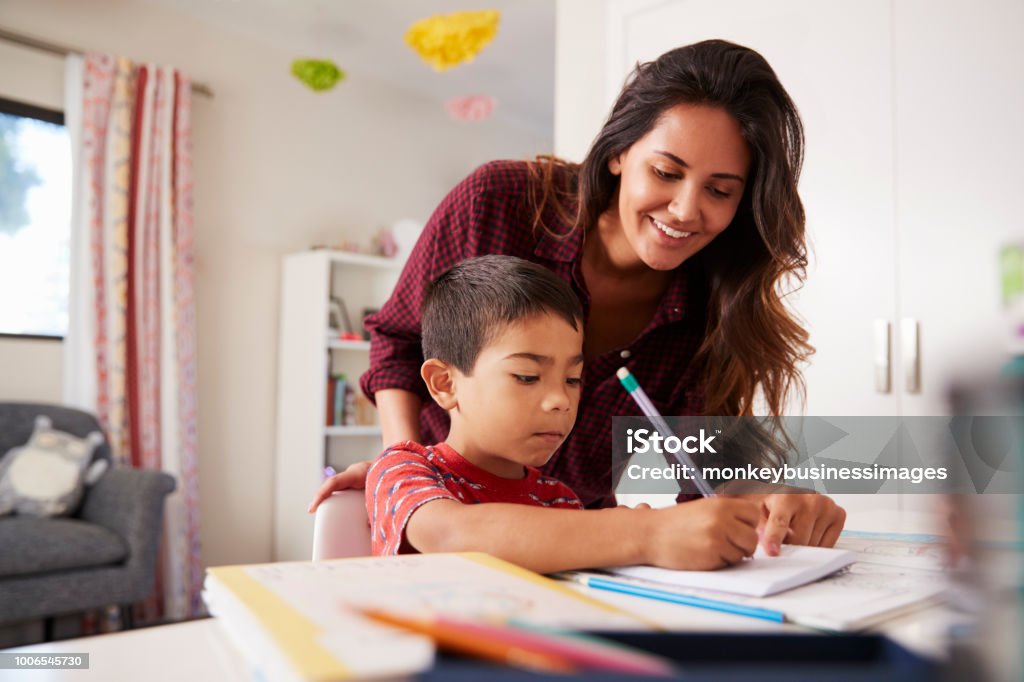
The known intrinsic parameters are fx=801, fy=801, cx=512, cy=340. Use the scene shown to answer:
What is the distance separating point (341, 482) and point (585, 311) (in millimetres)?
533

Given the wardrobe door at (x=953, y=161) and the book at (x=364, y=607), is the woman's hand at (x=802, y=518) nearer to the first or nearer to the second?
the book at (x=364, y=607)

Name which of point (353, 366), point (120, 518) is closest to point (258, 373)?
point (353, 366)

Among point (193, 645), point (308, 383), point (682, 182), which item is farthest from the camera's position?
point (308, 383)

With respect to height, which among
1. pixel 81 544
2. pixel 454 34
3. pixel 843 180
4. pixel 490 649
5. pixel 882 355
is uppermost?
pixel 454 34

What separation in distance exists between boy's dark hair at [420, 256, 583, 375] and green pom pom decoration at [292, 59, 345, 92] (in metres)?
2.73

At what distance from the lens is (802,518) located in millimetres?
785

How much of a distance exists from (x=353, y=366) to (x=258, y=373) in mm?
508

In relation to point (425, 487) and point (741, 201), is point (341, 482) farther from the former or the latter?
point (741, 201)

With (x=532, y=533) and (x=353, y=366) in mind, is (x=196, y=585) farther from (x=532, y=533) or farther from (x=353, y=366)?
(x=532, y=533)

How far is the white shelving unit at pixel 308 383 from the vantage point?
4004 mm

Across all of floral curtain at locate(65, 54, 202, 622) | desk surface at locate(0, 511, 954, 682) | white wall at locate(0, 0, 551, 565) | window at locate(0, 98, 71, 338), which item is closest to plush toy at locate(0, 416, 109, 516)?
floral curtain at locate(65, 54, 202, 622)

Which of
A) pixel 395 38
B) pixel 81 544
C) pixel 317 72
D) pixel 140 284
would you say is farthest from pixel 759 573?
pixel 395 38

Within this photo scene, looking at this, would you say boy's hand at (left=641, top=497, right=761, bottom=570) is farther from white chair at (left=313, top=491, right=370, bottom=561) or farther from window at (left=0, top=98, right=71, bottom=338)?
window at (left=0, top=98, right=71, bottom=338)

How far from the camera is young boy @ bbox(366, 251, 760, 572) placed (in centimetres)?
64
